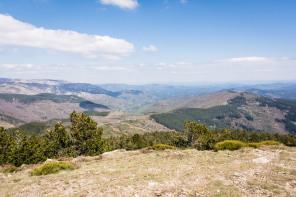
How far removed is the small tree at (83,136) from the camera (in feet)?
166

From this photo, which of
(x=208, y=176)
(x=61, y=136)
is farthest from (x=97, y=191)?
(x=61, y=136)

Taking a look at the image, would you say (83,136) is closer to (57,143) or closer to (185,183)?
(57,143)

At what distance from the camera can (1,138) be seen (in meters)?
46.4

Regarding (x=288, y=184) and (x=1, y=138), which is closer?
(x=288, y=184)

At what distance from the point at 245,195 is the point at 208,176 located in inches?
187

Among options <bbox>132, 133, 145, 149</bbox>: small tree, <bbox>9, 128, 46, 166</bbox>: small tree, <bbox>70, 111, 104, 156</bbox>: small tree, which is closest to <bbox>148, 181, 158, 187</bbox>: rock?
<bbox>70, 111, 104, 156</bbox>: small tree

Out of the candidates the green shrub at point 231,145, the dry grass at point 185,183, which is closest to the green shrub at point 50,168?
the dry grass at point 185,183

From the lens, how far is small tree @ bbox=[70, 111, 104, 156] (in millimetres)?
50500

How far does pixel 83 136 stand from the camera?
51.1 m

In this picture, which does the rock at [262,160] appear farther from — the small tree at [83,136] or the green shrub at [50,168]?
the small tree at [83,136]

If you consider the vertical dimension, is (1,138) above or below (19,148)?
above

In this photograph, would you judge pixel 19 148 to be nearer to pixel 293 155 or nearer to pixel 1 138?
pixel 1 138

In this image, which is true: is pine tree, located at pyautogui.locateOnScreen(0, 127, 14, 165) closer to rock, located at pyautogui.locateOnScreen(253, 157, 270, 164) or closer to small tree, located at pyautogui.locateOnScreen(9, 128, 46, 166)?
small tree, located at pyautogui.locateOnScreen(9, 128, 46, 166)

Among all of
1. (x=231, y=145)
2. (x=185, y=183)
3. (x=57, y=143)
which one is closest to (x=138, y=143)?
(x=57, y=143)
